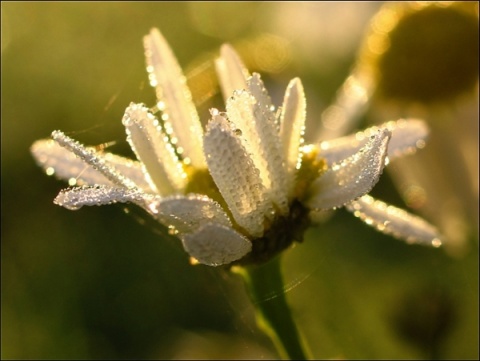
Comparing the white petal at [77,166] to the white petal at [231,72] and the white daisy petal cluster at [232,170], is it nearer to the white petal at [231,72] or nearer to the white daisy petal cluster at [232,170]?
the white daisy petal cluster at [232,170]

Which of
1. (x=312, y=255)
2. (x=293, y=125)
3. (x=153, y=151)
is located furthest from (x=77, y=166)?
(x=312, y=255)

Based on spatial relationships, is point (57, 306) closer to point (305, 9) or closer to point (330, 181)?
point (330, 181)

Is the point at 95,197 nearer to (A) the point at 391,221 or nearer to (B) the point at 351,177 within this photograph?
(B) the point at 351,177

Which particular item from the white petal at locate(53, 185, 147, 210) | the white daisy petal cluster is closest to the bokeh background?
the white daisy petal cluster

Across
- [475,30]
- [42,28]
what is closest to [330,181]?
[475,30]

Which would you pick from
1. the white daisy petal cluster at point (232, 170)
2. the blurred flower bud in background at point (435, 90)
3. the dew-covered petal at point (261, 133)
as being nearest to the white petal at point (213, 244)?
the white daisy petal cluster at point (232, 170)

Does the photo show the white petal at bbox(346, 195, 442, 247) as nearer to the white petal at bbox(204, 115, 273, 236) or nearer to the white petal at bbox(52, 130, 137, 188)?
the white petal at bbox(204, 115, 273, 236)

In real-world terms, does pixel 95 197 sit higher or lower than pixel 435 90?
higher
